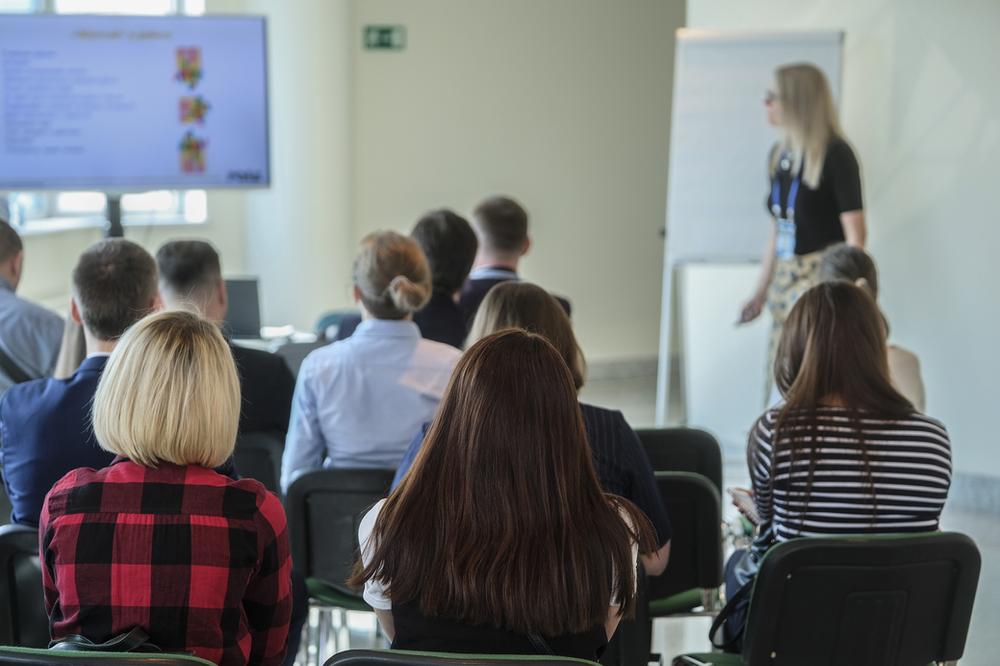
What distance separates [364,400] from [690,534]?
866mm

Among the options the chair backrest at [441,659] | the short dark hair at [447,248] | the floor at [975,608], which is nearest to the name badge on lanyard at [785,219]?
the floor at [975,608]

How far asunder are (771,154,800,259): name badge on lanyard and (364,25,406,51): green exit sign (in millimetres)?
3043

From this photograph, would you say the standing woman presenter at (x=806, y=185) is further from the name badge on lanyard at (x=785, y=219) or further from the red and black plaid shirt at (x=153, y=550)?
the red and black plaid shirt at (x=153, y=550)

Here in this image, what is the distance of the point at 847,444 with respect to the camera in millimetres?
1895

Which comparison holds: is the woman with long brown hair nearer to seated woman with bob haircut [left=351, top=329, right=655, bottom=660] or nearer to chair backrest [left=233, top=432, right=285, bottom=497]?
seated woman with bob haircut [left=351, top=329, right=655, bottom=660]

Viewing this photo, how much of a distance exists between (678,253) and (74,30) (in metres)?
3.06

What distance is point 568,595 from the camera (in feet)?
4.21

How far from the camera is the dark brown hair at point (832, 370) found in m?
1.91

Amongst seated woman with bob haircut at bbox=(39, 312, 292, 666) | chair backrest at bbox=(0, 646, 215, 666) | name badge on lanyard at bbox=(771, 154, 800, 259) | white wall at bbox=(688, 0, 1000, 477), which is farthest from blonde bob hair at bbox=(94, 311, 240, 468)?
white wall at bbox=(688, 0, 1000, 477)

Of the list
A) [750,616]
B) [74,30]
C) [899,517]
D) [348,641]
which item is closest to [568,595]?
[750,616]

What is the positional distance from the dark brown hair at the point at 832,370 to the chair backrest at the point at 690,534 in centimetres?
13

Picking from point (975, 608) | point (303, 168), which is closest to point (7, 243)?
point (303, 168)

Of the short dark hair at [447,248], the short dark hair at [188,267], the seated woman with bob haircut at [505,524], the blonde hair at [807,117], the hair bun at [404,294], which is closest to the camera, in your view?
the seated woman with bob haircut at [505,524]

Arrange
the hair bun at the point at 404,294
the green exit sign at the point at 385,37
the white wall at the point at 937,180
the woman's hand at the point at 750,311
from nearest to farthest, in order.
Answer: the hair bun at the point at 404,294 → the white wall at the point at 937,180 → the woman's hand at the point at 750,311 → the green exit sign at the point at 385,37
